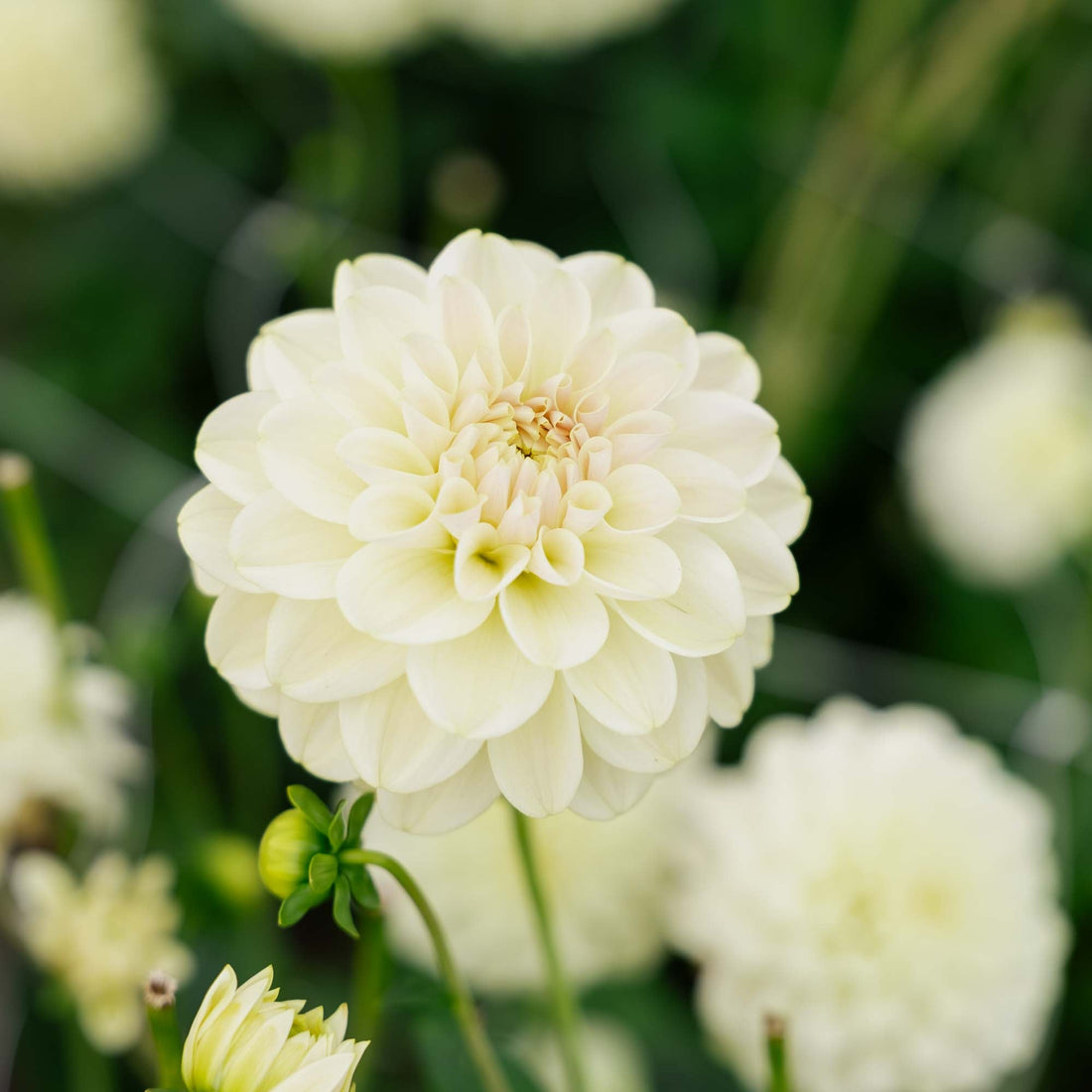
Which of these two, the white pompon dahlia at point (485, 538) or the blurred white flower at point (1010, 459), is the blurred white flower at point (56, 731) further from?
the blurred white flower at point (1010, 459)

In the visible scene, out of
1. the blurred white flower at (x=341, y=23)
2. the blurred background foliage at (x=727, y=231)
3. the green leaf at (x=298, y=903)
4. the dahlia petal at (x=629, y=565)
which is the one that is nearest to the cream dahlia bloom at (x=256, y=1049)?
the green leaf at (x=298, y=903)

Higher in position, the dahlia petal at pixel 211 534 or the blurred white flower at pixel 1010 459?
the dahlia petal at pixel 211 534

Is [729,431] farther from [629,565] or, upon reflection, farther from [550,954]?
[550,954]

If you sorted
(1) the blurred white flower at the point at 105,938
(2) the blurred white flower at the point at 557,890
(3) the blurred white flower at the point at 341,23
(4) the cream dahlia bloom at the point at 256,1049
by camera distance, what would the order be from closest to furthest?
(4) the cream dahlia bloom at the point at 256,1049, (1) the blurred white flower at the point at 105,938, (2) the blurred white flower at the point at 557,890, (3) the blurred white flower at the point at 341,23

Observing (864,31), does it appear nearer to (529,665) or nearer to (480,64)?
(480,64)

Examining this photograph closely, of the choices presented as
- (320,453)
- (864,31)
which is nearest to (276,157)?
(864,31)

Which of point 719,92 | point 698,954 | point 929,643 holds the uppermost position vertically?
point 719,92

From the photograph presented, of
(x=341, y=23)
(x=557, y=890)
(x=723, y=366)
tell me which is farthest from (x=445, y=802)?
(x=341, y=23)

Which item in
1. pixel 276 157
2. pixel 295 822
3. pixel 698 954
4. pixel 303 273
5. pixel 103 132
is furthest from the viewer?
pixel 276 157
